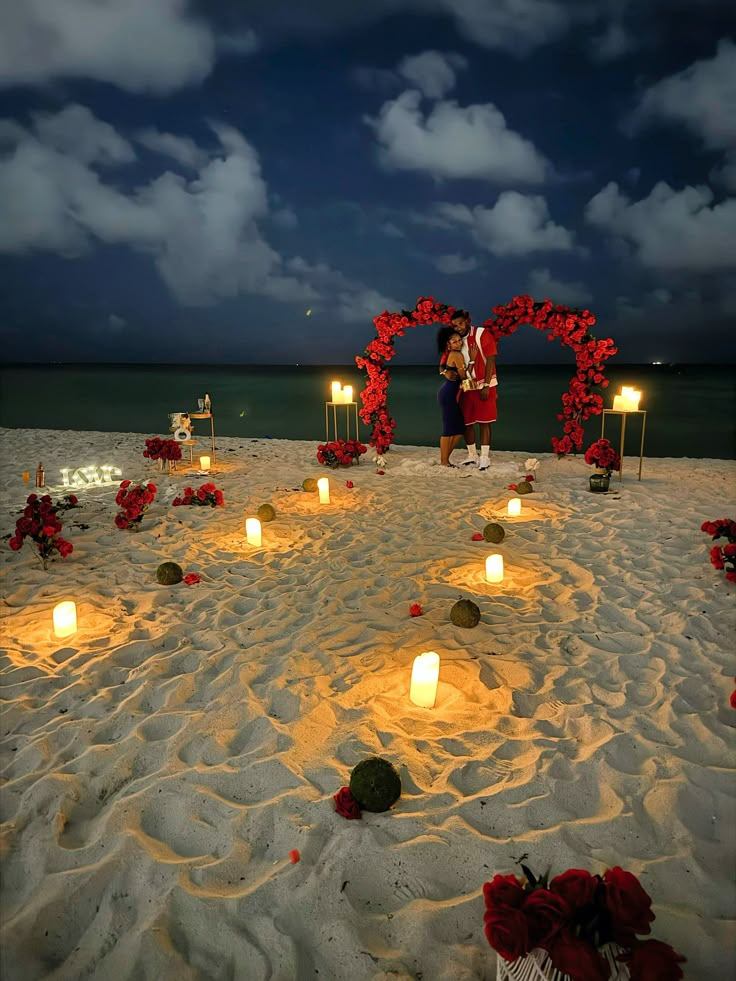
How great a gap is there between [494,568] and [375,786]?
2.87m

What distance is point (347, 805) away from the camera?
2535 mm

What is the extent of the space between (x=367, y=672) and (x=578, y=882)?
219 centimetres

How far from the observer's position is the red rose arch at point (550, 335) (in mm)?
10117

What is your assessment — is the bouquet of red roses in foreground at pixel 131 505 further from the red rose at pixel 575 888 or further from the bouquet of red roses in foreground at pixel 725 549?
the bouquet of red roses in foreground at pixel 725 549

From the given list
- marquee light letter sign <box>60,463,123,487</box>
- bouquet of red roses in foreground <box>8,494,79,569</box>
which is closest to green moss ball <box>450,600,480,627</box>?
bouquet of red roses in foreground <box>8,494,79,569</box>

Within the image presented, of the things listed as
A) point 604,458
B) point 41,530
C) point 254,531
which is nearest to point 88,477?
point 41,530

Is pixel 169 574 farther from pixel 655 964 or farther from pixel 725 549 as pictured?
pixel 725 549

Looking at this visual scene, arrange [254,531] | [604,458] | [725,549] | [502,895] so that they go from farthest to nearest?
[604,458]
[254,531]
[725,549]
[502,895]

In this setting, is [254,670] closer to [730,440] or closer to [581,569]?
[581,569]

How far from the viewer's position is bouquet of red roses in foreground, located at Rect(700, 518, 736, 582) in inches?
192

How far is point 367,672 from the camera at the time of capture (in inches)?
147

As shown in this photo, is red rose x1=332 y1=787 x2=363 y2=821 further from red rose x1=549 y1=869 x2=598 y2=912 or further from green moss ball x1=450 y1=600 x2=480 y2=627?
green moss ball x1=450 y1=600 x2=480 y2=627

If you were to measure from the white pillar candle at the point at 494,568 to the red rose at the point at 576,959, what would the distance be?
143 inches

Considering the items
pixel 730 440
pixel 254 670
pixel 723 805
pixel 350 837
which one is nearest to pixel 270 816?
pixel 350 837
